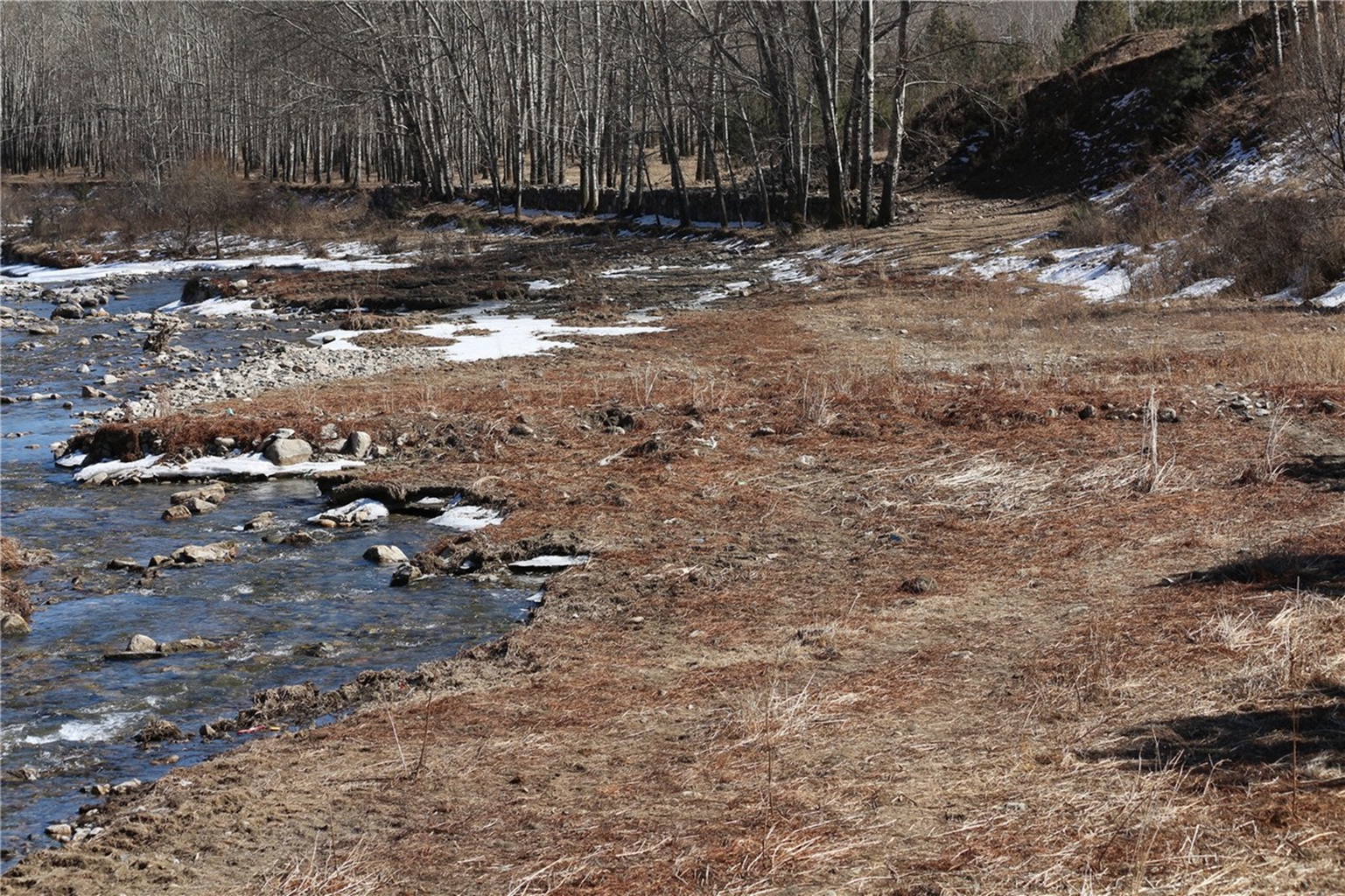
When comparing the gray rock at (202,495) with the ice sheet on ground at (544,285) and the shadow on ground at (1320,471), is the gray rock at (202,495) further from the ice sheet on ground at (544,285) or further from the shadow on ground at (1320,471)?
the ice sheet on ground at (544,285)

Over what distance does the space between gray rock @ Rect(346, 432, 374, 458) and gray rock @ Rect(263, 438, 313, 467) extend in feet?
1.31

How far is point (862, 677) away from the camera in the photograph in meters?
6.54

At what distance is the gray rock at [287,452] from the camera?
42.9ft

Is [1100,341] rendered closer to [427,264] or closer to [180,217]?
[427,264]

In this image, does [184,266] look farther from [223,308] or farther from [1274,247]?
[1274,247]

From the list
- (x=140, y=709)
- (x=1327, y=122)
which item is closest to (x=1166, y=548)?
(x=140, y=709)

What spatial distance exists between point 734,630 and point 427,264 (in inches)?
1128

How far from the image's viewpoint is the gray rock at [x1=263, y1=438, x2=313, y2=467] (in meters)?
13.1

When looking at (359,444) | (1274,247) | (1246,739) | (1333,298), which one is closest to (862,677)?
(1246,739)

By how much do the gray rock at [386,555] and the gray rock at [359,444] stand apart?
3173 millimetres

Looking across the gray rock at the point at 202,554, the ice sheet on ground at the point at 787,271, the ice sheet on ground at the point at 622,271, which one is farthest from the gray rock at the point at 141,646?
the ice sheet on ground at the point at 622,271

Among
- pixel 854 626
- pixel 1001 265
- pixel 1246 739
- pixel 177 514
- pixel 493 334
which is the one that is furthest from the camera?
pixel 1001 265

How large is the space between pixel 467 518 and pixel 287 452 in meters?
3.05

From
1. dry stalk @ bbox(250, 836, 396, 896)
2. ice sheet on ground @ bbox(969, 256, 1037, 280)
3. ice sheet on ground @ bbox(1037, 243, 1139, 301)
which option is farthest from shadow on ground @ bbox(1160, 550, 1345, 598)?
ice sheet on ground @ bbox(969, 256, 1037, 280)
